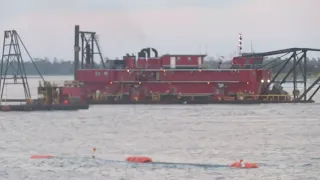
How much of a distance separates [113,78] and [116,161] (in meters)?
62.2

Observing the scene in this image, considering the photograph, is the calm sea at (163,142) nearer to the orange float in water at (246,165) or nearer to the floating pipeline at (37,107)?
the orange float in water at (246,165)

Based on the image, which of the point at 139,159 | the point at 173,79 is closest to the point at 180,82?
the point at 173,79

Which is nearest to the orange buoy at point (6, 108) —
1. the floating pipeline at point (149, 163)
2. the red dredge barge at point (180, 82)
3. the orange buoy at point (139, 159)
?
the red dredge barge at point (180, 82)

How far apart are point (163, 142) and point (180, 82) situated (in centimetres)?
4898

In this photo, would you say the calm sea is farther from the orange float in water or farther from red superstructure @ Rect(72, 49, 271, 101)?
red superstructure @ Rect(72, 49, 271, 101)

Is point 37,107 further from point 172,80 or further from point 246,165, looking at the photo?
point 246,165

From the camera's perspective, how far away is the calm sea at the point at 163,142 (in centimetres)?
4066

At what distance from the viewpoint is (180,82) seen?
104375 millimetres

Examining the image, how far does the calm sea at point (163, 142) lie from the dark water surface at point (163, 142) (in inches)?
1.9

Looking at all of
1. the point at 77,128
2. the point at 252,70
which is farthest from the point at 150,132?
the point at 252,70

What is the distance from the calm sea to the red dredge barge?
933 cm

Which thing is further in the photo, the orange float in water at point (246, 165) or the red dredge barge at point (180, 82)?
the red dredge barge at point (180, 82)

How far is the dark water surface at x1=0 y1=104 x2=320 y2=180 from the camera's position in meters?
40.7

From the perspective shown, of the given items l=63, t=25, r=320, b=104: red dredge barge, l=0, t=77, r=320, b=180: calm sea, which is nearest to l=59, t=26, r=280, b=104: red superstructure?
l=63, t=25, r=320, b=104: red dredge barge
